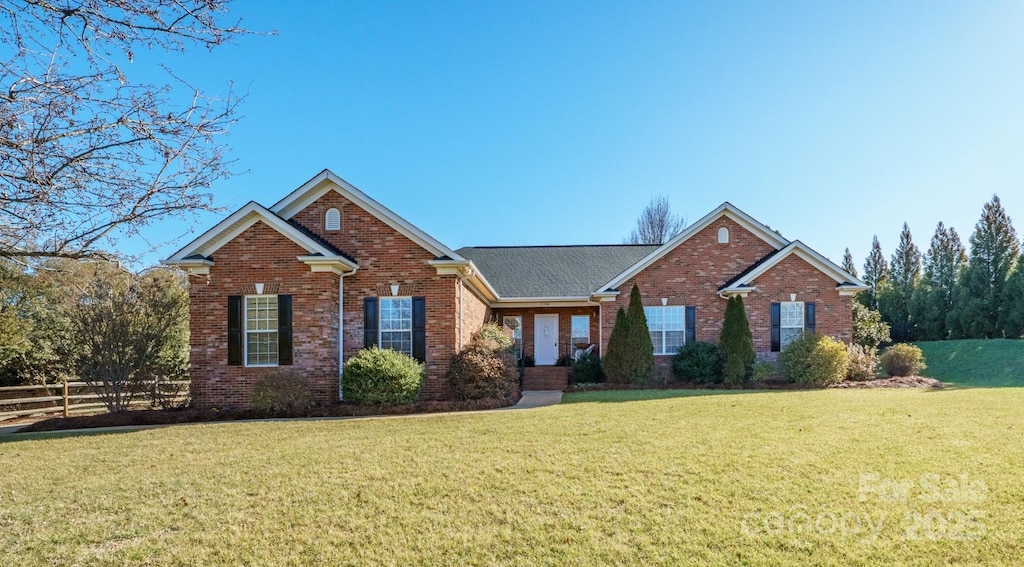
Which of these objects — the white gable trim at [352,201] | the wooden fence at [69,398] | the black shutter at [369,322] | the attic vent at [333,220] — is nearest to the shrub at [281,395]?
the black shutter at [369,322]

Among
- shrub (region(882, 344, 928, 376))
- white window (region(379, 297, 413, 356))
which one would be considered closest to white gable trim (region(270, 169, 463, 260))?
white window (region(379, 297, 413, 356))

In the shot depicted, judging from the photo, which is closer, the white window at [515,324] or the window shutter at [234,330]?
the window shutter at [234,330]

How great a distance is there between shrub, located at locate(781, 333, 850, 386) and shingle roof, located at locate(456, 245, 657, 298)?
752 cm

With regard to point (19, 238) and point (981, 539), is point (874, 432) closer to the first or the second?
point (981, 539)

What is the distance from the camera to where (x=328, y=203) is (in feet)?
46.9

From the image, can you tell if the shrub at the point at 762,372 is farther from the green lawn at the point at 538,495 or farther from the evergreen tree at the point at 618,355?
the green lawn at the point at 538,495

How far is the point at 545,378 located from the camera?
1842 centimetres

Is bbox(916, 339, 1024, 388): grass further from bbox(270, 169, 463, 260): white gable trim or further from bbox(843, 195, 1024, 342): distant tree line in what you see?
bbox(270, 169, 463, 260): white gable trim

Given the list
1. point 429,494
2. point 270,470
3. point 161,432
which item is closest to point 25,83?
point 270,470

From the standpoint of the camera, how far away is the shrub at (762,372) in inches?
639

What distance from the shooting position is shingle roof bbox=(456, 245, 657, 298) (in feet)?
69.7

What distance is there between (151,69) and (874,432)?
10.2 meters

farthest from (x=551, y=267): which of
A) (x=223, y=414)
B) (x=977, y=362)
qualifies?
(x=977, y=362)

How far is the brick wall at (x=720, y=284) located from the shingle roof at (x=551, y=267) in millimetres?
3234
